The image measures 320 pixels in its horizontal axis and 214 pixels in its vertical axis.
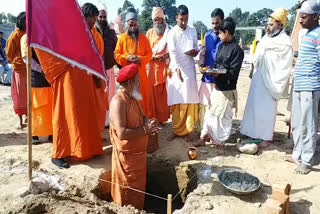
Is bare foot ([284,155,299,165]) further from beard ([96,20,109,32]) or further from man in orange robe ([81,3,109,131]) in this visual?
beard ([96,20,109,32])

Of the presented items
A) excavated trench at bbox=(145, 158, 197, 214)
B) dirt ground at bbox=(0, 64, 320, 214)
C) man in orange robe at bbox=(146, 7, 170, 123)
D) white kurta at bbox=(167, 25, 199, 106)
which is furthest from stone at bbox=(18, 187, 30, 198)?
man in orange robe at bbox=(146, 7, 170, 123)

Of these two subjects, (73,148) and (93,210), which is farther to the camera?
(73,148)

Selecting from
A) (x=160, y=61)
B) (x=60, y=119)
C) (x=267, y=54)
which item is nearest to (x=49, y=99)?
(x=60, y=119)

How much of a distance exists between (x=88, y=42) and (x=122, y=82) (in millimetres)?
756

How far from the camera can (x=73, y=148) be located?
4.20 meters

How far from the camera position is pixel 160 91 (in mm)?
5797

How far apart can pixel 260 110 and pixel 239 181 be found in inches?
67.1

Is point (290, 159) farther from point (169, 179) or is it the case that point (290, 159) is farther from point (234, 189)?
point (169, 179)

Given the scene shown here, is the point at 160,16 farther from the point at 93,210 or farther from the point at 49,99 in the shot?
the point at 93,210

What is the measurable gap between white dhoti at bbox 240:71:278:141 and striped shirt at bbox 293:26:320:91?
807 millimetres

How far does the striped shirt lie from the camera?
154 inches

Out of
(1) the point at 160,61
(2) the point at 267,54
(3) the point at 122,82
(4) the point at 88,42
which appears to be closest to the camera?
(3) the point at 122,82

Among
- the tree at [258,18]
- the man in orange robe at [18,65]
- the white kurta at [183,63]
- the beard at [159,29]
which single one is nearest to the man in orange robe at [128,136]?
Answer: the white kurta at [183,63]

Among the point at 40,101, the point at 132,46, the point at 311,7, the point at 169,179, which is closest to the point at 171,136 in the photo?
the point at 169,179
